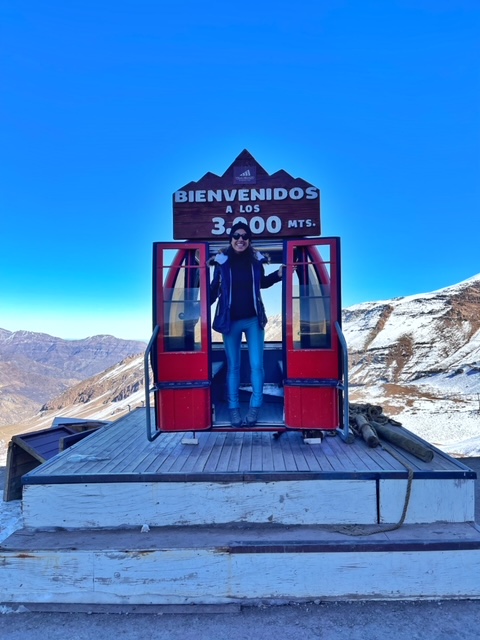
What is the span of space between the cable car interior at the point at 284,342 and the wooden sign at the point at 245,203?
295 millimetres

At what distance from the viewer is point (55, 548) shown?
3.63 meters

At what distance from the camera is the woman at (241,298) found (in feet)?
16.7

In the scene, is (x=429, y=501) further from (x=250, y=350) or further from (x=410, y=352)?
(x=410, y=352)

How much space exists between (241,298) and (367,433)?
Result: 6.73 feet

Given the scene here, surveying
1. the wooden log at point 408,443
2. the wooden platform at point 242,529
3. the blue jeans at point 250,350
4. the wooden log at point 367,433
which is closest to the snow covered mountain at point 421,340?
the wooden log at point 367,433

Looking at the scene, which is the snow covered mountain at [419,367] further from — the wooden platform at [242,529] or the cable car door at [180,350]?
the cable car door at [180,350]

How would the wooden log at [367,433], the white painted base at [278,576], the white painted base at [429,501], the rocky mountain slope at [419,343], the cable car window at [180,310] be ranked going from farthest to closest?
the rocky mountain slope at [419,343] < the cable car window at [180,310] < the wooden log at [367,433] < the white painted base at [429,501] < the white painted base at [278,576]

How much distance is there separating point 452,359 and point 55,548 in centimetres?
3061

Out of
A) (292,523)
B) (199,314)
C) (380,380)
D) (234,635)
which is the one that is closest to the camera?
(234,635)

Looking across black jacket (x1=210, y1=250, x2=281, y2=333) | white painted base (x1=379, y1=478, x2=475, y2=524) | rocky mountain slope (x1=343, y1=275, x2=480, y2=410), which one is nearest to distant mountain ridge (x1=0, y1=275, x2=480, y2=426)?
rocky mountain slope (x1=343, y1=275, x2=480, y2=410)

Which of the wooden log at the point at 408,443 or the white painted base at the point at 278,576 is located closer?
the white painted base at the point at 278,576

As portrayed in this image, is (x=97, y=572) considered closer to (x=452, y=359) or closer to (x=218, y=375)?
(x=218, y=375)

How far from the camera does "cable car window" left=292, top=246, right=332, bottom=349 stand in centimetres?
499

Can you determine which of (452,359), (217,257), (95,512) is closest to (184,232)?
(217,257)
